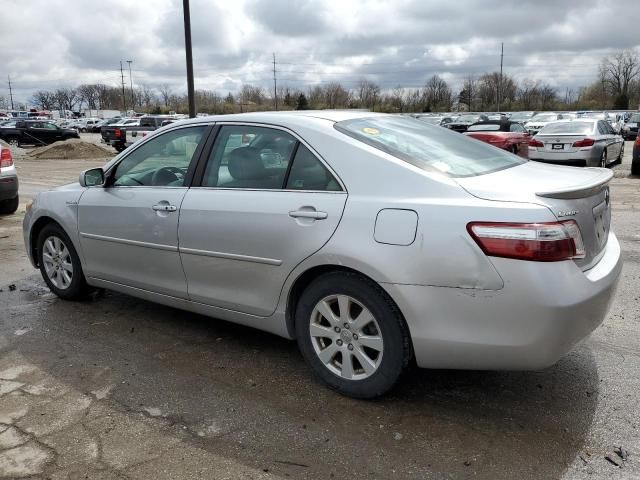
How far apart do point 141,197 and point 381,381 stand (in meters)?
2.23

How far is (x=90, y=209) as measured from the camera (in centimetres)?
458

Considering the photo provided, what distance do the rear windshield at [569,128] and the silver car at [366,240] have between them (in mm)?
11631

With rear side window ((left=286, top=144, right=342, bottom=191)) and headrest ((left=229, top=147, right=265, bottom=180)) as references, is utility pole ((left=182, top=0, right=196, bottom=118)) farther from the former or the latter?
rear side window ((left=286, top=144, right=342, bottom=191))

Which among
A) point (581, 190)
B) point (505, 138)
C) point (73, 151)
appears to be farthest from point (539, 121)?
point (581, 190)

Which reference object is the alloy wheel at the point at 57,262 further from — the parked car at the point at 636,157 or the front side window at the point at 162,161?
the parked car at the point at 636,157

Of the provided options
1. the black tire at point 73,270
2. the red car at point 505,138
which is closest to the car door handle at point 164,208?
the black tire at point 73,270

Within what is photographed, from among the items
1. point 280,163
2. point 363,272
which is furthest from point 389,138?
point 363,272

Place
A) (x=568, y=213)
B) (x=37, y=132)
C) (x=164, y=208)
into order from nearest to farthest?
(x=568, y=213), (x=164, y=208), (x=37, y=132)

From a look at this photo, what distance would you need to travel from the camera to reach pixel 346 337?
3.21 m

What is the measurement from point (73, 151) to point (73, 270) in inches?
959

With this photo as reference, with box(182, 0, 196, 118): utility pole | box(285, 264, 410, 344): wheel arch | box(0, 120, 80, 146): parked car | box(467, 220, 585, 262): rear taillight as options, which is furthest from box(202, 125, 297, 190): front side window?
box(0, 120, 80, 146): parked car

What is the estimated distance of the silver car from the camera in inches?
108

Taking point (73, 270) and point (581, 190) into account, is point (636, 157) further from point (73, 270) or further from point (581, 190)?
point (73, 270)

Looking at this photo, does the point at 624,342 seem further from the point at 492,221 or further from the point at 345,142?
the point at 345,142
